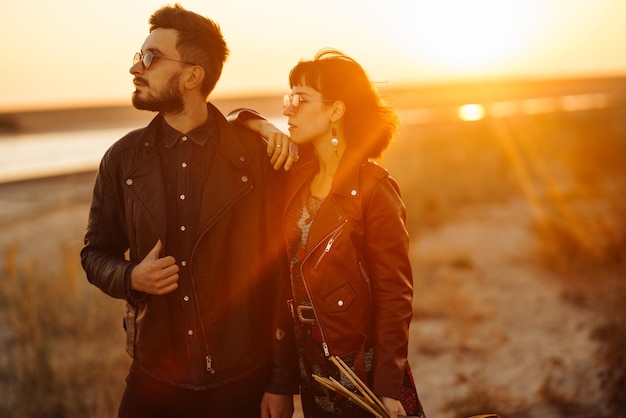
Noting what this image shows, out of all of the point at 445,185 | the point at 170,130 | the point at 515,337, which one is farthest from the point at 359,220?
the point at 445,185

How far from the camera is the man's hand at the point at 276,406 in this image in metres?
3.07

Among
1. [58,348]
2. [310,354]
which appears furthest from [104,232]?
[58,348]

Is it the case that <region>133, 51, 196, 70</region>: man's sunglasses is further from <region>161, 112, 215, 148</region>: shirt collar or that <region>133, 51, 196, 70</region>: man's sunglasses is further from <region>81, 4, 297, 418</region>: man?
<region>161, 112, 215, 148</region>: shirt collar

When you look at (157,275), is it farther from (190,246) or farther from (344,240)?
(344,240)

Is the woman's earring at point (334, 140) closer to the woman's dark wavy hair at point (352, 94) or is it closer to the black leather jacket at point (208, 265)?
the woman's dark wavy hair at point (352, 94)

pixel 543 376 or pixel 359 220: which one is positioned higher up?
pixel 359 220

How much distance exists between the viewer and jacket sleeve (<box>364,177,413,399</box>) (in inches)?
111

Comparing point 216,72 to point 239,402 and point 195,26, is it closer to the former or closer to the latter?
point 195,26

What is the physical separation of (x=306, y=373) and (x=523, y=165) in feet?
40.5

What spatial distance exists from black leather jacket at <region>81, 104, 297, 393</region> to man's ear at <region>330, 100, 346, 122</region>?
37cm

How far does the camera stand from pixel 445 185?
1265 centimetres

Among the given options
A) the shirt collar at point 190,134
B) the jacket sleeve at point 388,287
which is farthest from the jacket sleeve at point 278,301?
the jacket sleeve at point 388,287

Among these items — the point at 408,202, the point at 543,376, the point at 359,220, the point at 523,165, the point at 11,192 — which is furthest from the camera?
the point at 523,165

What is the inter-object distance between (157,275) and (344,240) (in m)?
0.78
